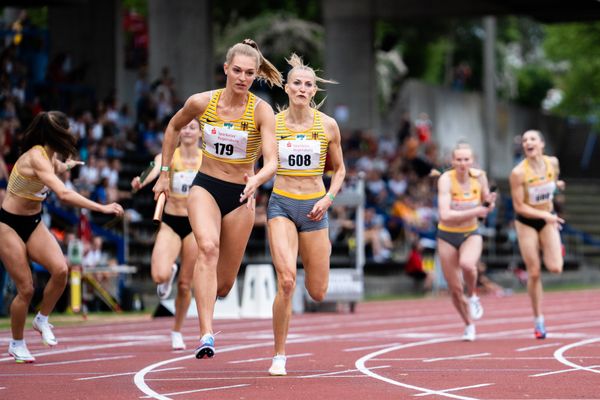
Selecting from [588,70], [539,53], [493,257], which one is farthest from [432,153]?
[539,53]

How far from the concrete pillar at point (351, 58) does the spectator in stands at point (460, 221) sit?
22940 mm

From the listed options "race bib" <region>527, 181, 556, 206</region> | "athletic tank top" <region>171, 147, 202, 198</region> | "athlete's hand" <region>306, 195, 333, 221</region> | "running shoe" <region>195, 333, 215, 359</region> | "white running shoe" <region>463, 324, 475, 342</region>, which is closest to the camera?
"running shoe" <region>195, 333, 215, 359</region>

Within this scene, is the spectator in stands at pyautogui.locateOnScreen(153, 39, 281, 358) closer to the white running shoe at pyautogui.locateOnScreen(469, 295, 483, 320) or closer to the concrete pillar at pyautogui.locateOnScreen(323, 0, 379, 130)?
the white running shoe at pyautogui.locateOnScreen(469, 295, 483, 320)

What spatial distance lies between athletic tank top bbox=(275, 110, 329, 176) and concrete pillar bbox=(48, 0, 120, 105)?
2451cm

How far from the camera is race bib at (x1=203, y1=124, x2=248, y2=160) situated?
1151cm

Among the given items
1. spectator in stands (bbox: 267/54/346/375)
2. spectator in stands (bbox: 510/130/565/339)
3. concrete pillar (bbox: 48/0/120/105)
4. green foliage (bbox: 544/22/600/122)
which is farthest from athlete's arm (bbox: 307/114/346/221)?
green foliage (bbox: 544/22/600/122)

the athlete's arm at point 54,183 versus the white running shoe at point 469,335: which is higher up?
the athlete's arm at point 54,183

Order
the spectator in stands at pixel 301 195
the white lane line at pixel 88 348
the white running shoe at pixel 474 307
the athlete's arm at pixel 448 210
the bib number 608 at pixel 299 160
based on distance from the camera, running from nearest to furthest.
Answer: the spectator in stands at pixel 301 195
the bib number 608 at pixel 299 160
the white lane line at pixel 88 348
the athlete's arm at pixel 448 210
the white running shoe at pixel 474 307

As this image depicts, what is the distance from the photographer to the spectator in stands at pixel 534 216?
1667 centimetres

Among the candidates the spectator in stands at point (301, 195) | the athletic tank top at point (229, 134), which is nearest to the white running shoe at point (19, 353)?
the spectator in stands at point (301, 195)

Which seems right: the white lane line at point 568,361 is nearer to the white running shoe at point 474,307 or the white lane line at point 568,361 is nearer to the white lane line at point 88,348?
the white running shoe at point 474,307

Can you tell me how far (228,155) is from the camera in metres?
11.6

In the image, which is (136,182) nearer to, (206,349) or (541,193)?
(206,349)

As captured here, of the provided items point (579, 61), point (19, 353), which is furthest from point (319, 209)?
point (579, 61)
